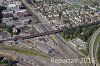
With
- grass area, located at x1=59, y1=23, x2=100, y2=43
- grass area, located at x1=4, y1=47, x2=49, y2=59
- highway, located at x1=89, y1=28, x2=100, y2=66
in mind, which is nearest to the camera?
highway, located at x1=89, y1=28, x2=100, y2=66

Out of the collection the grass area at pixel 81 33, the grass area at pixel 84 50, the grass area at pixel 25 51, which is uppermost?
the grass area at pixel 81 33

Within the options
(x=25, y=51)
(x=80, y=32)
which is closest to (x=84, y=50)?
(x=80, y=32)

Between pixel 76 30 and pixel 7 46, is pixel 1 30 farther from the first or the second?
pixel 76 30

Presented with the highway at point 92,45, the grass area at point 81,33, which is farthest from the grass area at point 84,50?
the grass area at point 81,33

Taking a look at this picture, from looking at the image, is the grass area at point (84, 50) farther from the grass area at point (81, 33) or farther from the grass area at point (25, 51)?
the grass area at point (25, 51)

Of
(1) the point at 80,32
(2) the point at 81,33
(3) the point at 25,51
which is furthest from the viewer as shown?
(1) the point at 80,32

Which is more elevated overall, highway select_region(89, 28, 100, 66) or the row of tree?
the row of tree

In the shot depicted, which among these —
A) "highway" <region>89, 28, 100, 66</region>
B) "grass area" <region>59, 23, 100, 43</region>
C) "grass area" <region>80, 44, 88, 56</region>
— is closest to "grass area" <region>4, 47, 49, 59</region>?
"grass area" <region>80, 44, 88, 56</region>

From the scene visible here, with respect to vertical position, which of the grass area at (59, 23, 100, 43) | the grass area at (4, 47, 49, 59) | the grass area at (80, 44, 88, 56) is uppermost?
the grass area at (59, 23, 100, 43)

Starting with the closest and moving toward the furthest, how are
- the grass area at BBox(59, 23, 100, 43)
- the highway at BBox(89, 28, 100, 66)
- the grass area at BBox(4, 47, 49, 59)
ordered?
1. the highway at BBox(89, 28, 100, 66)
2. the grass area at BBox(4, 47, 49, 59)
3. the grass area at BBox(59, 23, 100, 43)

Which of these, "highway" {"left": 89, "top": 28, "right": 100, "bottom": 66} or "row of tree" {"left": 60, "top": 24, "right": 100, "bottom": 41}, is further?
"row of tree" {"left": 60, "top": 24, "right": 100, "bottom": 41}

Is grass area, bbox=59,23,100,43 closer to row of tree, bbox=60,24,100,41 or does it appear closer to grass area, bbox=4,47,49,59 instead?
row of tree, bbox=60,24,100,41

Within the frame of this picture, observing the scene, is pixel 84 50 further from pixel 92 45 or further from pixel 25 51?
pixel 25 51
